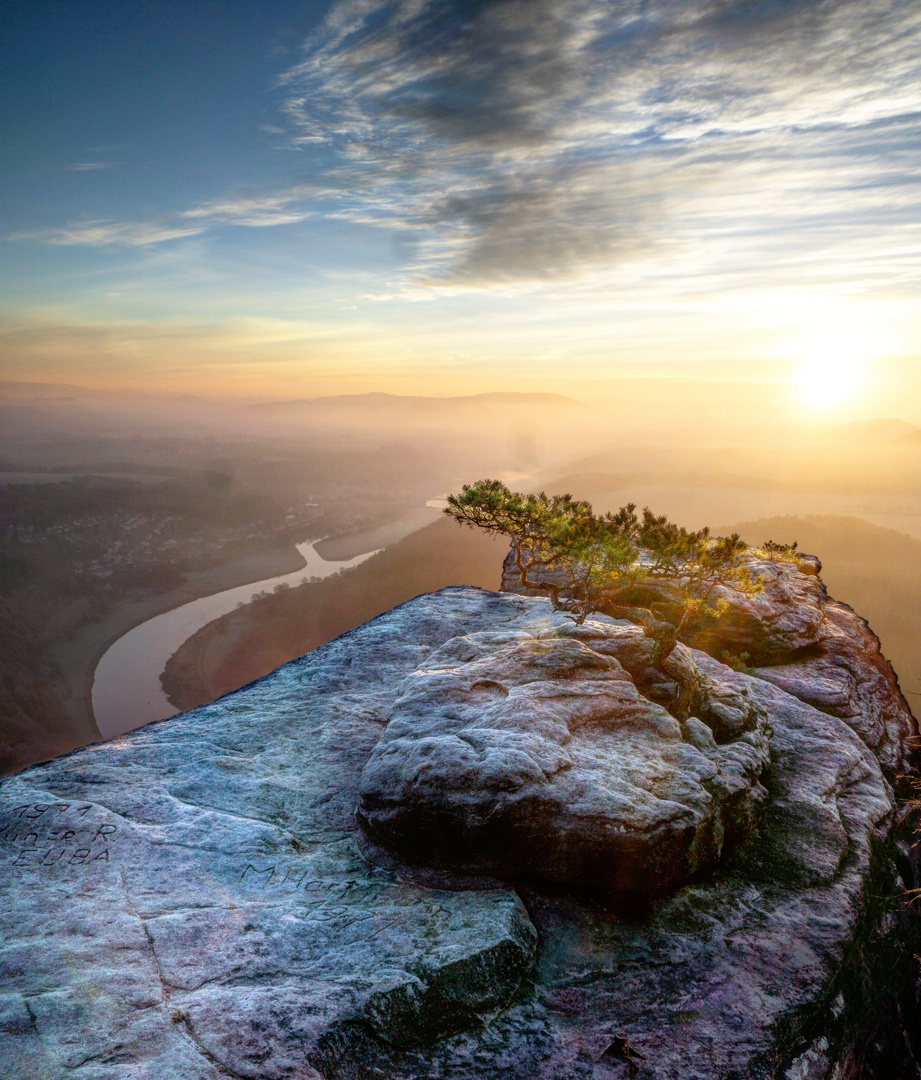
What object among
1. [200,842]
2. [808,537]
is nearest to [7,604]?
[200,842]

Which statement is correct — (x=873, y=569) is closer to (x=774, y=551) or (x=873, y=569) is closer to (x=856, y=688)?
(x=774, y=551)

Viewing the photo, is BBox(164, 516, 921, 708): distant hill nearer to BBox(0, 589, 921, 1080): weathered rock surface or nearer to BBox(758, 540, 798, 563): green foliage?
BBox(758, 540, 798, 563): green foliage

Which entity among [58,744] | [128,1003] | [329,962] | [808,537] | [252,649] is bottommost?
[58,744]

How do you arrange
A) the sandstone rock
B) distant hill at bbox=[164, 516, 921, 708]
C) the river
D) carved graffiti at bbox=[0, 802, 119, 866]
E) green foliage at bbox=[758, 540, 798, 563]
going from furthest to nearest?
1. distant hill at bbox=[164, 516, 921, 708]
2. the river
3. green foliage at bbox=[758, 540, 798, 563]
4. the sandstone rock
5. carved graffiti at bbox=[0, 802, 119, 866]

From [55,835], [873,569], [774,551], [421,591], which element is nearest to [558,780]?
[55,835]

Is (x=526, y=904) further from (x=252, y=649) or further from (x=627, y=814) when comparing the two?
(x=252, y=649)

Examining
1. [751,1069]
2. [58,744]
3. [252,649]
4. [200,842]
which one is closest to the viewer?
[751,1069]

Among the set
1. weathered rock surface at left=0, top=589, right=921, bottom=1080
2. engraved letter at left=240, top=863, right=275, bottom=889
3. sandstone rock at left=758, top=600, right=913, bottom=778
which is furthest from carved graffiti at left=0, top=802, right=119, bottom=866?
sandstone rock at left=758, top=600, right=913, bottom=778

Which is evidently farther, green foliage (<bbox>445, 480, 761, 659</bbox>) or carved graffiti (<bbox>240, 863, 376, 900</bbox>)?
green foliage (<bbox>445, 480, 761, 659</bbox>)
